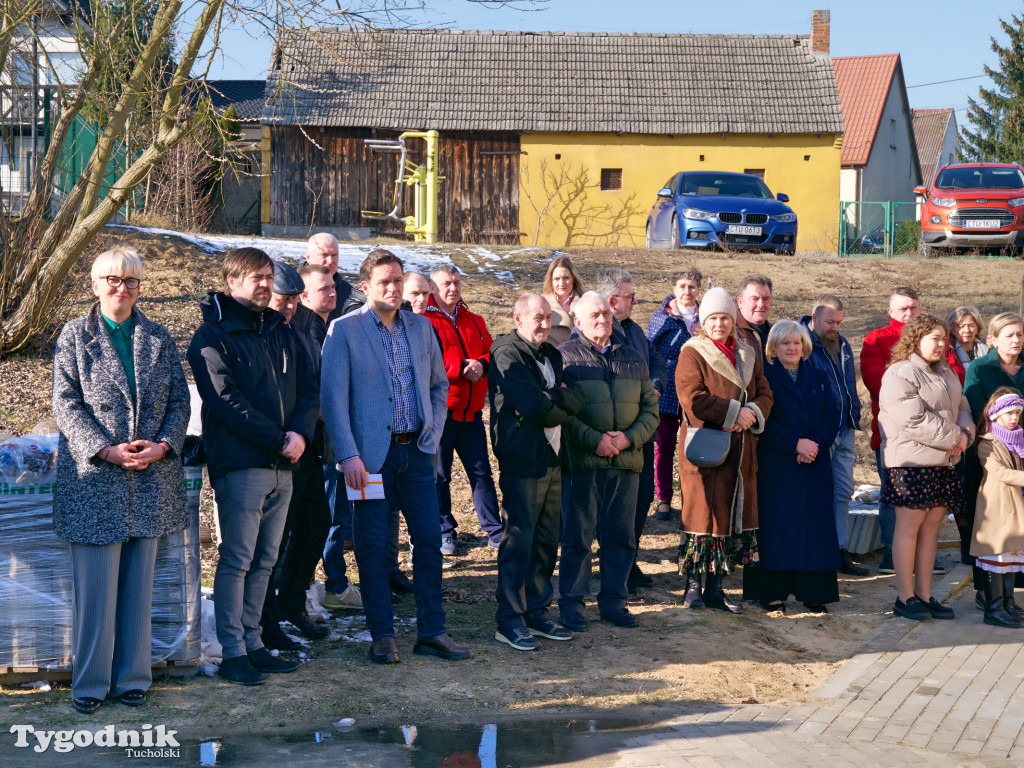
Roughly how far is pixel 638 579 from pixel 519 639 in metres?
1.54

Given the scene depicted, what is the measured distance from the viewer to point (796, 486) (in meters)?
6.89

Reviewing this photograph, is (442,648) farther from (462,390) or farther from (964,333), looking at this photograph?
(964,333)

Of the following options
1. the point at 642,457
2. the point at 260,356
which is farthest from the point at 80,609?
the point at 642,457

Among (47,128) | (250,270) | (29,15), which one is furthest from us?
(47,128)

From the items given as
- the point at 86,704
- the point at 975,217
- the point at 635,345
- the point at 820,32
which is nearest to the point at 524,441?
the point at 635,345

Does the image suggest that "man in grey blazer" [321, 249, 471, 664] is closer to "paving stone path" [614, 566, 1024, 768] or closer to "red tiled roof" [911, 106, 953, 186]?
"paving stone path" [614, 566, 1024, 768]

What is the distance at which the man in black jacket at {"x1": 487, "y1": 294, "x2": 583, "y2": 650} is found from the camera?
5973 mm

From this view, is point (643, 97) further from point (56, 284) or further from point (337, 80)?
point (56, 284)

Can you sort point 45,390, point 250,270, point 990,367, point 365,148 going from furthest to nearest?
1. point 365,148
2. point 45,390
3. point 990,367
4. point 250,270

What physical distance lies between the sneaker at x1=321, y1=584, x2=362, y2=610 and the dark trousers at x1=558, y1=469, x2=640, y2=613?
48.1 inches

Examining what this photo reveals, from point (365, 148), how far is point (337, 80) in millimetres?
1944

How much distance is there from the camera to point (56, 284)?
1017cm

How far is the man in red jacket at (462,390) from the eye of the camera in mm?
7242

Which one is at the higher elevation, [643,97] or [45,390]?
[643,97]
